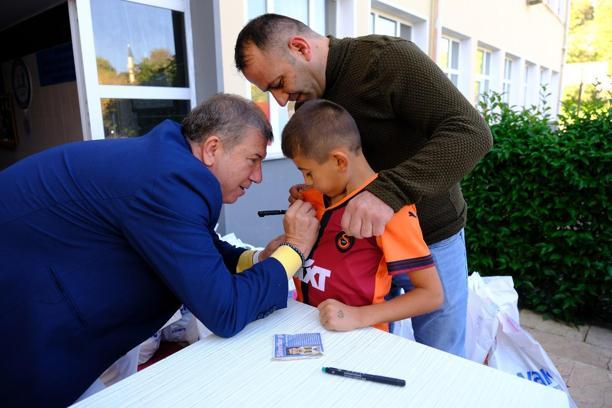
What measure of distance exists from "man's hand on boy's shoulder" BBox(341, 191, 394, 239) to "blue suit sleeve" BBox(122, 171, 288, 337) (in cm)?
35

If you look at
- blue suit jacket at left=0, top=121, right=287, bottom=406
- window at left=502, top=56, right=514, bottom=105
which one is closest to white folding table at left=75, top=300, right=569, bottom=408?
blue suit jacket at left=0, top=121, right=287, bottom=406

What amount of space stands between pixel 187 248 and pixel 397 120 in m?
0.84

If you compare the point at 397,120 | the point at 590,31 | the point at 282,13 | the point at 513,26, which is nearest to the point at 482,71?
the point at 513,26

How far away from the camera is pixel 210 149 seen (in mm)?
1274

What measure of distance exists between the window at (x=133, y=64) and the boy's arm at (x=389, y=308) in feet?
8.68

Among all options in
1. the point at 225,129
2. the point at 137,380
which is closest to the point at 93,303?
the point at 137,380

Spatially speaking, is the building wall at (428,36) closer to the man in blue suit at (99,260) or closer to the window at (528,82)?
the window at (528,82)

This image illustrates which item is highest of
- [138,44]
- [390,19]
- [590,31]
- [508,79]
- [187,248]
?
[590,31]

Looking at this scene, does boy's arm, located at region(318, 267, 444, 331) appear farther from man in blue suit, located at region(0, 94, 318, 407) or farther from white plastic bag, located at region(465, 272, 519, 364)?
white plastic bag, located at region(465, 272, 519, 364)

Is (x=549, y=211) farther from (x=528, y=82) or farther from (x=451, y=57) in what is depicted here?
(x=528, y=82)

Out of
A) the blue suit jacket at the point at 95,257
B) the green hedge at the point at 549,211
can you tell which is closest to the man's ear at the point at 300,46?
the blue suit jacket at the point at 95,257

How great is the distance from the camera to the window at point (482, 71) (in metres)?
9.96

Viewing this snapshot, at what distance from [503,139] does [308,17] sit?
2628 mm

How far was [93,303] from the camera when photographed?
111 centimetres
